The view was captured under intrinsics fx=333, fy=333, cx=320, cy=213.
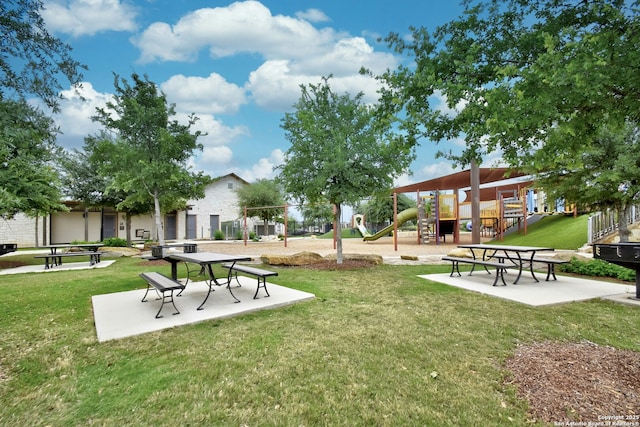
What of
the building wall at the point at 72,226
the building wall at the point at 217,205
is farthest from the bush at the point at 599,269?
the building wall at the point at 72,226

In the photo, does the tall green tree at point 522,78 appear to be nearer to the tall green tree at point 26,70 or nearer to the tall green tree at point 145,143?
the tall green tree at point 26,70

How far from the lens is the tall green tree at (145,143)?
11609 millimetres

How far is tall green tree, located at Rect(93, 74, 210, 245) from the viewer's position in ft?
38.1

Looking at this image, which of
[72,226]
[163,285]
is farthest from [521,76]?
[72,226]

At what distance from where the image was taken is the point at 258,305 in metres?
5.00

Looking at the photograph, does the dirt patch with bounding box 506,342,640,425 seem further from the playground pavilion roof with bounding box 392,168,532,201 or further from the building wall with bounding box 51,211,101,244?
the building wall with bounding box 51,211,101,244

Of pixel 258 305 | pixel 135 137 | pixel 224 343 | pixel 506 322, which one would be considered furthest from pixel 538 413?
pixel 135 137

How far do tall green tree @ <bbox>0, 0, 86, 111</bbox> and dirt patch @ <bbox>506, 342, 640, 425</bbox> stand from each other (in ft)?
16.4

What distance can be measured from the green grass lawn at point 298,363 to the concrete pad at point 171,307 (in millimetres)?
206

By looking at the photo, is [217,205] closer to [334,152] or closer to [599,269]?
[334,152]

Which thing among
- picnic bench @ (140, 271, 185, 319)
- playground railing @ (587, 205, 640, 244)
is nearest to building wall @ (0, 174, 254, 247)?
picnic bench @ (140, 271, 185, 319)

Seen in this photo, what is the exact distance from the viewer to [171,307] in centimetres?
501

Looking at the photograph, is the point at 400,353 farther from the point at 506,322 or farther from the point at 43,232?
the point at 43,232

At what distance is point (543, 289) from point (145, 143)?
1293 cm
